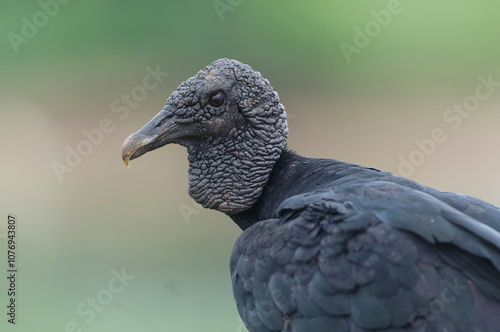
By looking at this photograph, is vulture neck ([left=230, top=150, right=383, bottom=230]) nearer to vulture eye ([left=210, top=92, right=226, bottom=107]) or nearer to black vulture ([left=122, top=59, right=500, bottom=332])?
black vulture ([left=122, top=59, right=500, bottom=332])

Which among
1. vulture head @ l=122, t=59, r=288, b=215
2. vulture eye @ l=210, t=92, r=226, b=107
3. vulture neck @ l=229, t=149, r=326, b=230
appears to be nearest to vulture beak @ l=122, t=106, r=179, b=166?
vulture head @ l=122, t=59, r=288, b=215

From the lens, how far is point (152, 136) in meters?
2.87

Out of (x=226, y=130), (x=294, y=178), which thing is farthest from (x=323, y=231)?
(x=226, y=130)

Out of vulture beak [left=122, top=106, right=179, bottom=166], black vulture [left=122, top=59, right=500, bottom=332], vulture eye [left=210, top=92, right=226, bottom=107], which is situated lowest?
black vulture [left=122, top=59, right=500, bottom=332]

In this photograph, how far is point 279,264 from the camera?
2.37 meters

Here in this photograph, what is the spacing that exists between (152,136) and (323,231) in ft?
3.32

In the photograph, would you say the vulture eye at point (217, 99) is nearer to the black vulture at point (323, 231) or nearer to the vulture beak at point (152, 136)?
the black vulture at point (323, 231)

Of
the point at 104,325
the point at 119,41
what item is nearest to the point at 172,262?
the point at 104,325

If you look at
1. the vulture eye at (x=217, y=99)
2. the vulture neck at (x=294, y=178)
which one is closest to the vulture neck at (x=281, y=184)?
the vulture neck at (x=294, y=178)

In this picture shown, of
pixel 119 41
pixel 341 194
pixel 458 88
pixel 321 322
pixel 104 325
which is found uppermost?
pixel 119 41

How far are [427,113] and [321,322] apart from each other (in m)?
3.72

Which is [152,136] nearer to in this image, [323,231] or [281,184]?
[281,184]

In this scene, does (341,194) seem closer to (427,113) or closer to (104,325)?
(104,325)

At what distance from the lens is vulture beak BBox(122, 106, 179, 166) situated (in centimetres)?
282
